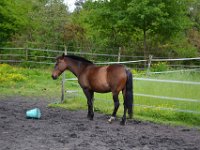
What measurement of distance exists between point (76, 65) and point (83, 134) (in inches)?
88.5

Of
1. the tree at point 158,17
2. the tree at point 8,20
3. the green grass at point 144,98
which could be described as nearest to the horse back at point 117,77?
the green grass at point 144,98

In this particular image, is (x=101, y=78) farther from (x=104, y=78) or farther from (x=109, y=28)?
(x=109, y=28)

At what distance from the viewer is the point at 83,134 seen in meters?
6.52

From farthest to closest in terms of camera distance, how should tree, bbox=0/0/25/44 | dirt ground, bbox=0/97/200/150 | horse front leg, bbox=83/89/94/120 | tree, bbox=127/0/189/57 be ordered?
tree, bbox=0/0/25/44, tree, bbox=127/0/189/57, horse front leg, bbox=83/89/94/120, dirt ground, bbox=0/97/200/150

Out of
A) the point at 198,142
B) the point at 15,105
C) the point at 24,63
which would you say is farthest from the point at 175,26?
the point at 198,142

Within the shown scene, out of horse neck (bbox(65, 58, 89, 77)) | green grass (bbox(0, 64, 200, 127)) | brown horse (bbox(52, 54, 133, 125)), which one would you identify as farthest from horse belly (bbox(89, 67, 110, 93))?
green grass (bbox(0, 64, 200, 127))

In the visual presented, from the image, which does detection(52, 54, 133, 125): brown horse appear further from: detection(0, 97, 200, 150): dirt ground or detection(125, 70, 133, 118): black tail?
detection(0, 97, 200, 150): dirt ground

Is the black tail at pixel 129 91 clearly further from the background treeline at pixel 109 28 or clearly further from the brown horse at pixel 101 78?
the background treeline at pixel 109 28

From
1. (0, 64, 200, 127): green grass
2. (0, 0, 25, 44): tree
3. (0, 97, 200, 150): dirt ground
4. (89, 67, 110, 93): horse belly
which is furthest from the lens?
(0, 0, 25, 44): tree

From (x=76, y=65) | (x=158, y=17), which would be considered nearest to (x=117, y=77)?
(x=76, y=65)

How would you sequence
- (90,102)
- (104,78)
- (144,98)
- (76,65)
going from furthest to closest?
(144,98) → (76,65) → (90,102) → (104,78)

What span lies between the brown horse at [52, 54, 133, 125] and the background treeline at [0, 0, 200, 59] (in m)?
9.54

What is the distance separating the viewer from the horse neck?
8.30m

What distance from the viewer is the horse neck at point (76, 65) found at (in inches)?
327
